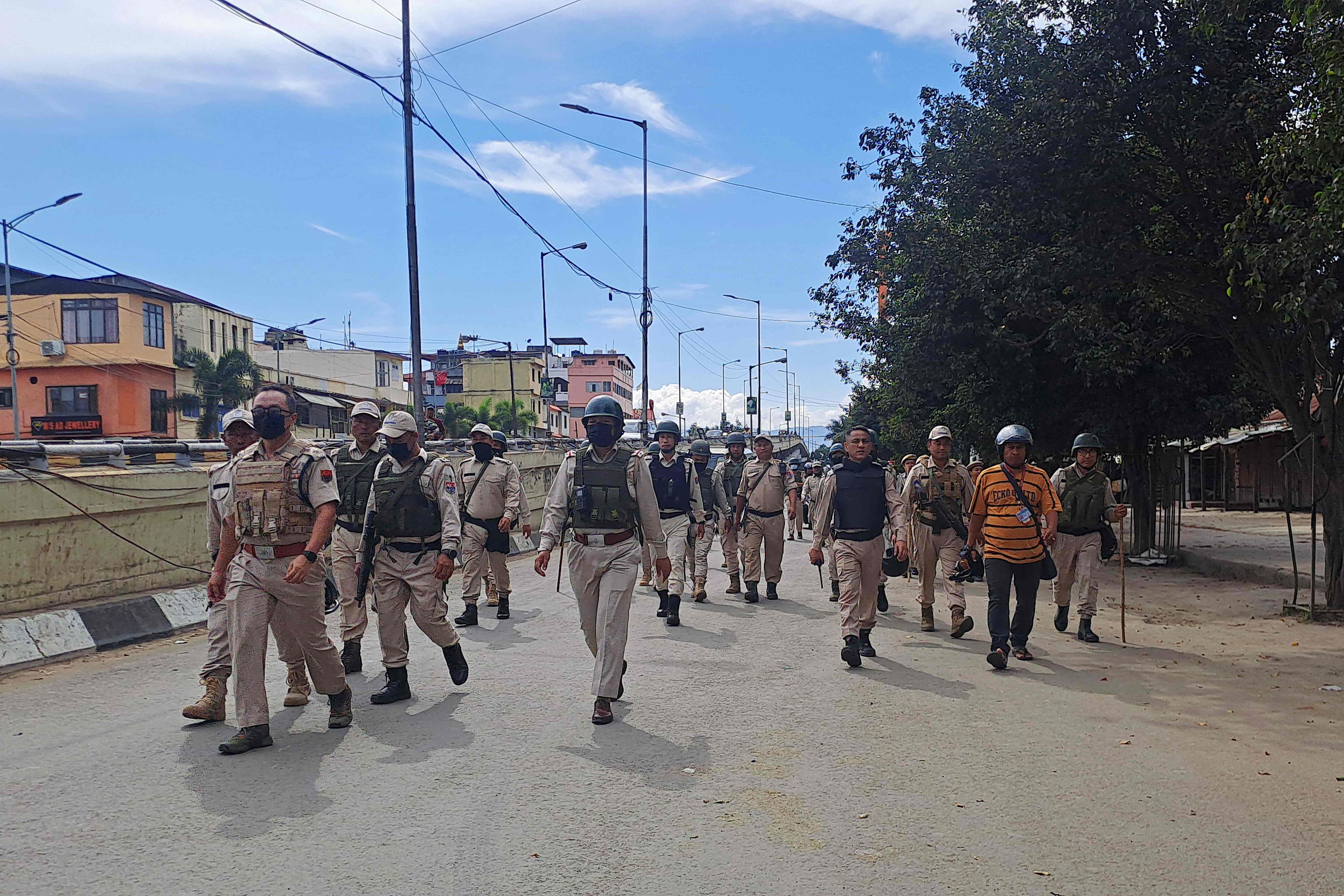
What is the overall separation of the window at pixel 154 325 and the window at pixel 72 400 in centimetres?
Result: 311

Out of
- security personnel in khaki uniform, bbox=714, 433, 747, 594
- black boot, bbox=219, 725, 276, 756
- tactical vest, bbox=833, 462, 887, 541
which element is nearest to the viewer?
black boot, bbox=219, 725, 276, 756

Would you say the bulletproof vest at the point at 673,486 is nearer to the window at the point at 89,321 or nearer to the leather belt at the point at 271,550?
the leather belt at the point at 271,550

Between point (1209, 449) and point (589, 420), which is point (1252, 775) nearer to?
point (589, 420)

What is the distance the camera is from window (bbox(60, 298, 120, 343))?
4572cm

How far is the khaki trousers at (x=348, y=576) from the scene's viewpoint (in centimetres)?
786

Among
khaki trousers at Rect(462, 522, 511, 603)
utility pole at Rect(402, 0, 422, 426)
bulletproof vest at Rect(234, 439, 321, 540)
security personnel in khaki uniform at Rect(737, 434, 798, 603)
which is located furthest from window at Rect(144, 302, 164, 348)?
bulletproof vest at Rect(234, 439, 321, 540)

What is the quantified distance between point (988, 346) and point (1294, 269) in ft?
24.7

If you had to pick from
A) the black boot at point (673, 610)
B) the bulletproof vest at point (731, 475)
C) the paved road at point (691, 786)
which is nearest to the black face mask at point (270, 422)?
the paved road at point (691, 786)

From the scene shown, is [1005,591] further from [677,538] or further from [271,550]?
[271,550]

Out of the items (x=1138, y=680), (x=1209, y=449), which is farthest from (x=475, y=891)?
(x=1209, y=449)

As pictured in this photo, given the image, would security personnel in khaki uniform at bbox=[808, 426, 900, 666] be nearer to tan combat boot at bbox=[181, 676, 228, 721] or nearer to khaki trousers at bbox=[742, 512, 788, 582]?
khaki trousers at bbox=[742, 512, 788, 582]

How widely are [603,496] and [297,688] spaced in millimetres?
2391

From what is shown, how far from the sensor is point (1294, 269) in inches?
346

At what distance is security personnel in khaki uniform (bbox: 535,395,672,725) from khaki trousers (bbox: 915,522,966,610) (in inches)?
163
